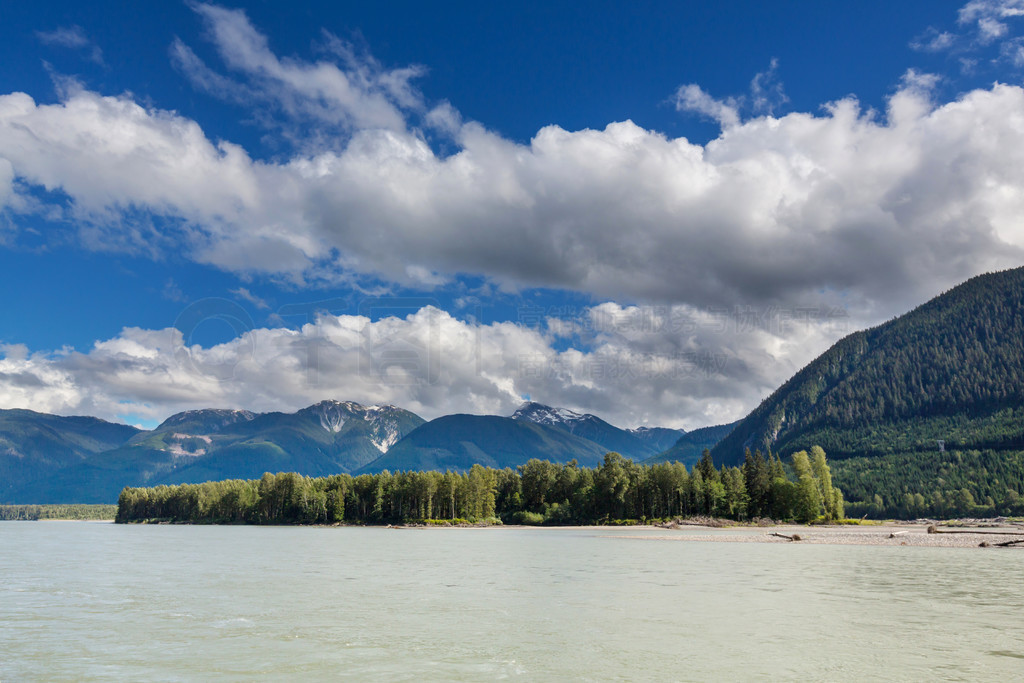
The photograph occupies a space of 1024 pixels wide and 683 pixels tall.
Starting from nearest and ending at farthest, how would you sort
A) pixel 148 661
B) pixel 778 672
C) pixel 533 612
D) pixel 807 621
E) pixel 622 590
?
pixel 778 672
pixel 148 661
pixel 807 621
pixel 533 612
pixel 622 590

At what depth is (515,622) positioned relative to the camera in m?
31.3

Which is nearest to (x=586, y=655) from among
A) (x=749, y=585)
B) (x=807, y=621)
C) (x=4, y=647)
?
(x=807, y=621)

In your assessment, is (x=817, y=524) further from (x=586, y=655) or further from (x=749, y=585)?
(x=586, y=655)

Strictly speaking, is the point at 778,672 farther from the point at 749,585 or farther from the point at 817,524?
the point at 817,524

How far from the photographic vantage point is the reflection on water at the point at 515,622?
21.9 meters

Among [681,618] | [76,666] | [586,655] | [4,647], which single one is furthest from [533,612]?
[4,647]

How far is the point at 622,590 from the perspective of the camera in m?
43.2

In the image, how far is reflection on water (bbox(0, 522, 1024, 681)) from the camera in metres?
21.9

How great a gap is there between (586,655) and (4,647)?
22.9 metres

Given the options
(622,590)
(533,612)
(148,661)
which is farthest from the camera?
(622,590)

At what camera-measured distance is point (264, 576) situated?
53281 millimetres

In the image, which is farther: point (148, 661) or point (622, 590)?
point (622, 590)

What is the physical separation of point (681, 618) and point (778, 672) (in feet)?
36.9

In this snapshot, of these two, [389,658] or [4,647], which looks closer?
[389,658]
